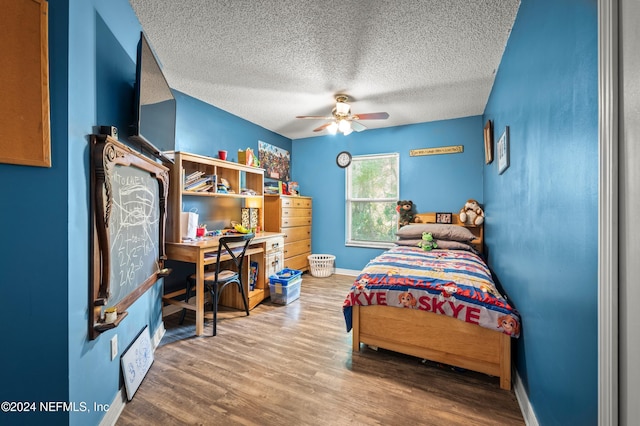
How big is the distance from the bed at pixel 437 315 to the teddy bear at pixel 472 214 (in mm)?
1439

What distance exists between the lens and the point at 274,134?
4.74 m

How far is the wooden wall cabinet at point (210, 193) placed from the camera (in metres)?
2.62

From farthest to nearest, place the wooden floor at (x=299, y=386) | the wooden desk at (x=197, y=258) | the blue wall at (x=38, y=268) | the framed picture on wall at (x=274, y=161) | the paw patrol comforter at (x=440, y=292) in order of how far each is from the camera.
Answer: the framed picture on wall at (x=274, y=161) < the wooden desk at (x=197, y=258) < the paw patrol comforter at (x=440, y=292) < the wooden floor at (x=299, y=386) < the blue wall at (x=38, y=268)

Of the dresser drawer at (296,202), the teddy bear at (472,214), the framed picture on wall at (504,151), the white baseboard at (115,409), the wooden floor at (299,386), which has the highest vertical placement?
the framed picture on wall at (504,151)

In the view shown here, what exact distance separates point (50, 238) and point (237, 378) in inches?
55.1

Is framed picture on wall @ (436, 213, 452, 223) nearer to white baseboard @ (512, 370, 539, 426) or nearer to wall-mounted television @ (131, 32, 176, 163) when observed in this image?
white baseboard @ (512, 370, 539, 426)

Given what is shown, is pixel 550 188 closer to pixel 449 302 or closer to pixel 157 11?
pixel 449 302

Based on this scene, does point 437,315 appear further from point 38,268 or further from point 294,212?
point 294,212

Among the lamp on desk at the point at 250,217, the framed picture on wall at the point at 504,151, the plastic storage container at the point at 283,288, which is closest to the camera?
the framed picture on wall at the point at 504,151

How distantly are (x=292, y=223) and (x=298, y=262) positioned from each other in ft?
2.27

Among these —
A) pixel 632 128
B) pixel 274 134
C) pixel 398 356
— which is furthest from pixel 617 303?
pixel 274 134

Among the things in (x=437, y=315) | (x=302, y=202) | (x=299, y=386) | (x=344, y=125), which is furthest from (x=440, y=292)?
(x=302, y=202)

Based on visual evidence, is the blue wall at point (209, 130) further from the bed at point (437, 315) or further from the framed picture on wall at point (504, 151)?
the framed picture on wall at point (504, 151)

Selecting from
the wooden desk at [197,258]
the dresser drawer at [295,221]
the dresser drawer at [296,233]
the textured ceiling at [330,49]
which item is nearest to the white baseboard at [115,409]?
the wooden desk at [197,258]
